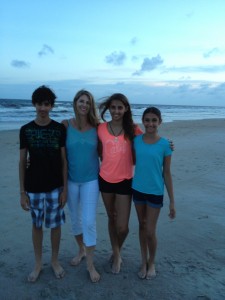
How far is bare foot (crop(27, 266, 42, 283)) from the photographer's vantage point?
3130 millimetres

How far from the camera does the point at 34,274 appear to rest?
3.17 m

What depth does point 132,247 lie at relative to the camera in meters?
3.85

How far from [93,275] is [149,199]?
1.00 m

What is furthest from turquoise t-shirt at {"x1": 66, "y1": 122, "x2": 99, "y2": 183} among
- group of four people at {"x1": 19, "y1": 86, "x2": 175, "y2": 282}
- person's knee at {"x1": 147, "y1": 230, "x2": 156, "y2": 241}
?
person's knee at {"x1": 147, "y1": 230, "x2": 156, "y2": 241}

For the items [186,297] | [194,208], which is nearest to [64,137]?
[186,297]

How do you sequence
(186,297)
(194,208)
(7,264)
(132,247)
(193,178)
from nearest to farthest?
(186,297) < (7,264) < (132,247) < (194,208) < (193,178)

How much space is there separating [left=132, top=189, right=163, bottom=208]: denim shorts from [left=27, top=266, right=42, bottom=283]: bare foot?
128 centimetres

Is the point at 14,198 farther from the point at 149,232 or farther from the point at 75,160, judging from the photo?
the point at 149,232

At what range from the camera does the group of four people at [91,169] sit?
3.05m

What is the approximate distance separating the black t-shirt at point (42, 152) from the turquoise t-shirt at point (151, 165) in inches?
32.5

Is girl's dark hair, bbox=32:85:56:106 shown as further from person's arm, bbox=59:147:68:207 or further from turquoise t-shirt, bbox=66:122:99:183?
person's arm, bbox=59:147:68:207

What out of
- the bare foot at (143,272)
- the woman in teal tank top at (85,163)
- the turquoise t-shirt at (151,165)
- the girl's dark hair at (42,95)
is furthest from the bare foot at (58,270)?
the girl's dark hair at (42,95)

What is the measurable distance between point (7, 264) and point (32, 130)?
1587mm

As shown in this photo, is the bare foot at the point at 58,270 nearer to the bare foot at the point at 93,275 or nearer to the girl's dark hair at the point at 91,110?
the bare foot at the point at 93,275
